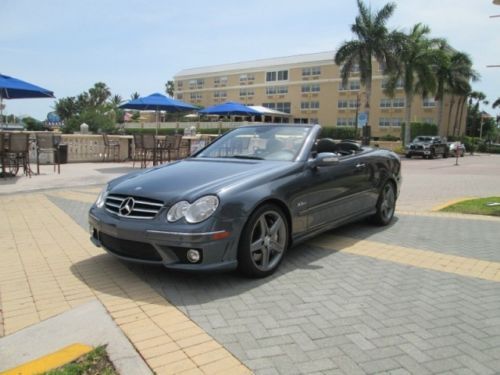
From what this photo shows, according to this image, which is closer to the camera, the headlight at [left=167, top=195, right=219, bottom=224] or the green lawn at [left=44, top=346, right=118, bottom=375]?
the green lawn at [left=44, top=346, right=118, bottom=375]

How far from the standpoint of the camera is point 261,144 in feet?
17.3

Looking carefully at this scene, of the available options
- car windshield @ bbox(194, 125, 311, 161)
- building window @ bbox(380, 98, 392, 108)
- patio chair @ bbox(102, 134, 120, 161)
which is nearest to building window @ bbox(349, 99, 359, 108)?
building window @ bbox(380, 98, 392, 108)

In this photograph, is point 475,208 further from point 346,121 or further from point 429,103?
point 346,121

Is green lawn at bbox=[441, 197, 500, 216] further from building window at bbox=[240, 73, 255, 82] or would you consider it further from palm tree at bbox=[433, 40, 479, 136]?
building window at bbox=[240, 73, 255, 82]

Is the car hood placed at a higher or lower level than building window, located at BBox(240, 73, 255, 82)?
lower

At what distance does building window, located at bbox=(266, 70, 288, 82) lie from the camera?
70.3 metres

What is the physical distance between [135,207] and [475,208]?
7.01 m

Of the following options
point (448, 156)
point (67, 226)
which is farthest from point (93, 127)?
point (67, 226)

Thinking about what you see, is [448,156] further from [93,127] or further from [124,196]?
[93,127]

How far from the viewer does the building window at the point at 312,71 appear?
6619cm

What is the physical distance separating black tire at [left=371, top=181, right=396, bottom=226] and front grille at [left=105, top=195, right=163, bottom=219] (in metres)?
3.80

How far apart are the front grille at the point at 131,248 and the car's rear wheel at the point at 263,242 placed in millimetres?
783

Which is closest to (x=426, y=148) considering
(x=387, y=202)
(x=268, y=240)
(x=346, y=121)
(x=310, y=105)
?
(x=387, y=202)

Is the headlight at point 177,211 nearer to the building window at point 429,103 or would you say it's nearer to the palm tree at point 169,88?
the building window at point 429,103
